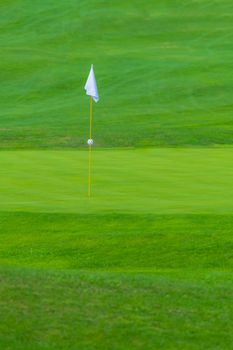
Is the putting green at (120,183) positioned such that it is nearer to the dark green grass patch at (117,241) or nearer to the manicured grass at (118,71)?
the dark green grass patch at (117,241)

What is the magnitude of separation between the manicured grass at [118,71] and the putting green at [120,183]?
7654mm

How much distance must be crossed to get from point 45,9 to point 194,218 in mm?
46765

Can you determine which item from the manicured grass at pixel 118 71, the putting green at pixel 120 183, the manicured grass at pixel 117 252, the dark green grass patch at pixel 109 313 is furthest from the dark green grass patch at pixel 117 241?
the manicured grass at pixel 118 71

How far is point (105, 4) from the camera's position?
193 feet

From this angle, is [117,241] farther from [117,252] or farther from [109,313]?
[109,313]

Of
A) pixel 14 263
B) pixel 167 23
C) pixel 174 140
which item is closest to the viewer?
pixel 14 263

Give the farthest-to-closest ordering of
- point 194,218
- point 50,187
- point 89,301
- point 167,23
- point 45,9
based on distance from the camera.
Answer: point 45,9
point 167,23
point 50,187
point 194,218
point 89,301

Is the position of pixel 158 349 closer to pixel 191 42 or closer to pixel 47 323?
pixel 47 323

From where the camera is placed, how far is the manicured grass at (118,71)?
3300 cm

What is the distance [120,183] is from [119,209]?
314 centimetres

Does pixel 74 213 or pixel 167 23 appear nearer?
pixel 74 213

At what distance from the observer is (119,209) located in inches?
567

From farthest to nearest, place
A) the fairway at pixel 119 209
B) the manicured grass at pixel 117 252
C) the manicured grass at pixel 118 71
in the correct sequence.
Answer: the manicured grass at pixel 118 71, the fairway at pixel 119 209, the manicured grass at pixel 117 252

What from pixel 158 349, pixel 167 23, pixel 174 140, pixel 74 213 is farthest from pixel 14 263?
pixel 167 23
